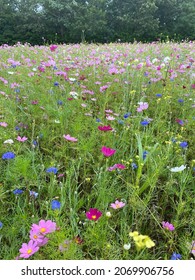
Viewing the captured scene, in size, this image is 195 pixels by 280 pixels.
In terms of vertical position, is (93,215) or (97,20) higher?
(97,20)

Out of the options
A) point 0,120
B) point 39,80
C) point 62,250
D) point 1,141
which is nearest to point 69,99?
point 0,120

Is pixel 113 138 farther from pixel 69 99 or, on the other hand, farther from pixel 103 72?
pixel 103 72

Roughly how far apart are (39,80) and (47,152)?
1.32 metres

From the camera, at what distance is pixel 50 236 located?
110 cm

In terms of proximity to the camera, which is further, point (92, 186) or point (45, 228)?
point (92, 186)

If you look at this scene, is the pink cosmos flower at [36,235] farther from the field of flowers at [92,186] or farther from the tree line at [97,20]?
the tree line at [97,20]

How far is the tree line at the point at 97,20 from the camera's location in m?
18.2

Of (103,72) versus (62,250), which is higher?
(103,72)

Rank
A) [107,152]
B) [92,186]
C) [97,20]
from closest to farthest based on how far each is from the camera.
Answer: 1. [107,152]
2. [92,186]
3. [97,20]

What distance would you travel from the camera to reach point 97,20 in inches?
718

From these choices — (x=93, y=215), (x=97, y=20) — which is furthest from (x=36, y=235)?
(x=97, y=20)

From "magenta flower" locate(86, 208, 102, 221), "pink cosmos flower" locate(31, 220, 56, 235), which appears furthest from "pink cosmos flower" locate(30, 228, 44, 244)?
"magenta flower" locate(86, 208, 102, 221)

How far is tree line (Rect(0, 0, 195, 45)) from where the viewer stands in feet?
59.6

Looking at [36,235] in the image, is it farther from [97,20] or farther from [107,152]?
[97,20]
